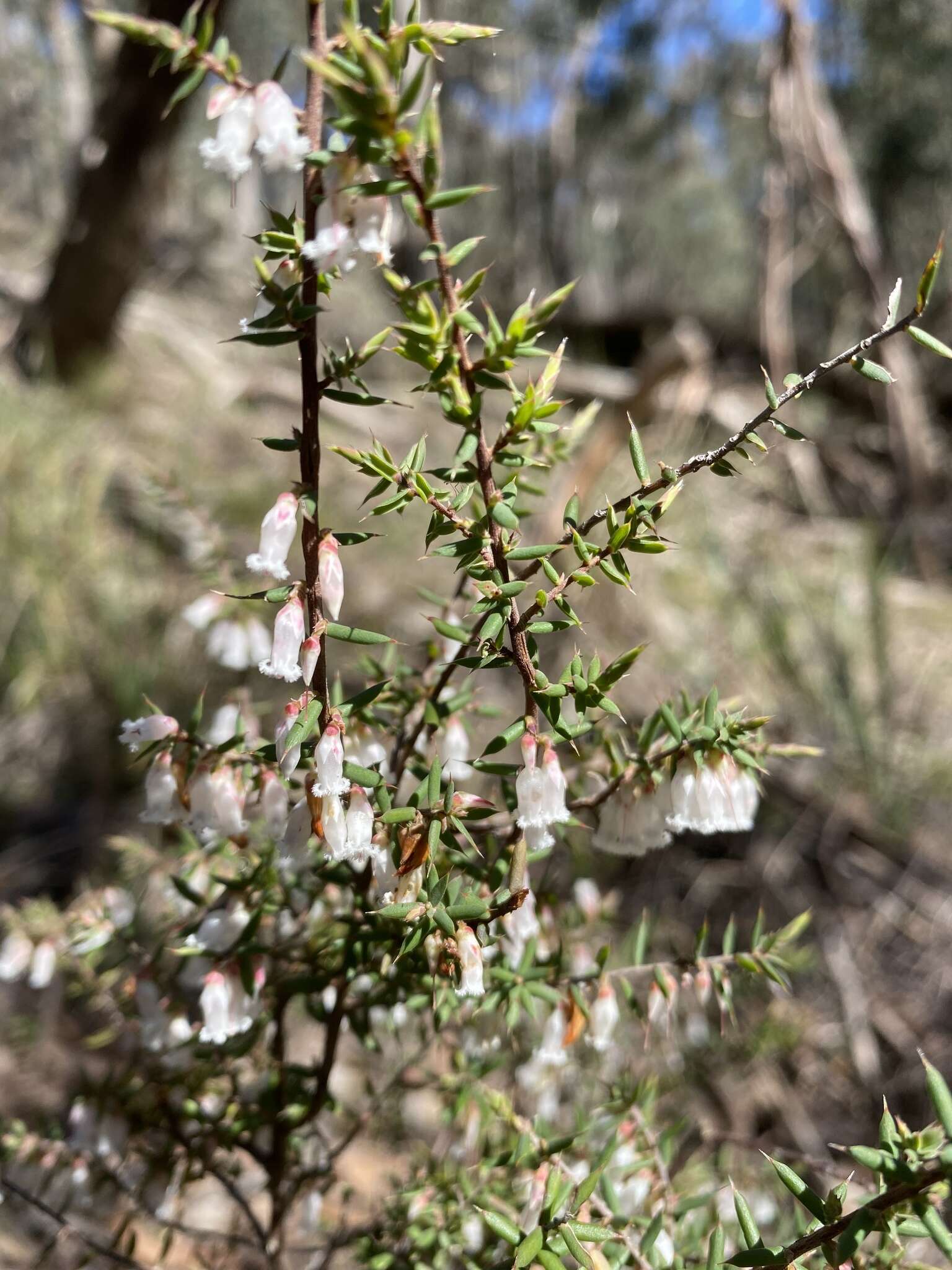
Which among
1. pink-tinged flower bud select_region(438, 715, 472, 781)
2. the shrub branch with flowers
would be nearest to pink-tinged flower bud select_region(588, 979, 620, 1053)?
the shrub branch with flowers

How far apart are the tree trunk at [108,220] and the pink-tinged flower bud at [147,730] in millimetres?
3259

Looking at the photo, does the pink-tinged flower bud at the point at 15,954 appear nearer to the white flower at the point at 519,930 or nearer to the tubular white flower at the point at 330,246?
the white flower at the point at 519,930

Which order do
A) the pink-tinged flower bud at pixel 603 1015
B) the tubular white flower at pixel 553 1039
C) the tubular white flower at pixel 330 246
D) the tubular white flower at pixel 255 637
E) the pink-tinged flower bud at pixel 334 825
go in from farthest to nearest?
the tubular white flower at pixel 255 637 → the tubular white flower at pixel 553 1039 → the pink-tinged flower bud at pixel 603 1015 → the pink-tinged flower bud at pixel 334 825 → the tubular white flower at pixel 330 246

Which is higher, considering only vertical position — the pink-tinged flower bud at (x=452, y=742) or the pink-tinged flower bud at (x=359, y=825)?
the pink-tinged flower bud at (x=359, y=825)

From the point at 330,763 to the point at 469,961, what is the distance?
0.59 feet

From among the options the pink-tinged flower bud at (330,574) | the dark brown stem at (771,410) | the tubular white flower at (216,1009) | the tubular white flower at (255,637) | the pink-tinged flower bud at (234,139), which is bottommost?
the tubular white flower at (216,1009)

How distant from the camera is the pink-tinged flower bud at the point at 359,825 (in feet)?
2.28

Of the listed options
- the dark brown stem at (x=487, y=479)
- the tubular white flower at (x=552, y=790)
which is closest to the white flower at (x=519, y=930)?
the tubular white flower at (x=552, y=790)

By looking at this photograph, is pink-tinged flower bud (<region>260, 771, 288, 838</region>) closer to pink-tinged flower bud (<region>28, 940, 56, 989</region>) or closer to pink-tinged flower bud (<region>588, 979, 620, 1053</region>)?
pink-tinged flower bud (<region>588, 979, 620, 1053</region>)

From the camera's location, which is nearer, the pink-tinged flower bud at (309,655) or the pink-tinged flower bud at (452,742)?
the pink-tinged flower bud at (309,655)

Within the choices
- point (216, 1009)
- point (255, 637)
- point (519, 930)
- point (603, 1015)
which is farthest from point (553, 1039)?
point (255, 637)

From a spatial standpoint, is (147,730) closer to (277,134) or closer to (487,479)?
(487,479)

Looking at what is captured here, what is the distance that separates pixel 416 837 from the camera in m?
0.70

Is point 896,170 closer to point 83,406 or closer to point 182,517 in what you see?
point 83,406
